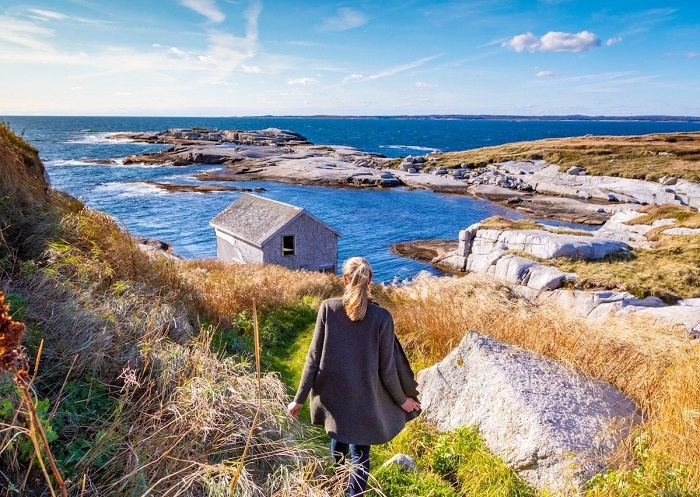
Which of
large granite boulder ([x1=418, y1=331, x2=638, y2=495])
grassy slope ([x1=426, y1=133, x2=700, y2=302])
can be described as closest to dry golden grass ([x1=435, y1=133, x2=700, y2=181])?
grassy slope ([x1=426, y1=133, x2=700, y2=302])

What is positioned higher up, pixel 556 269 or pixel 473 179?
pixel 556 269

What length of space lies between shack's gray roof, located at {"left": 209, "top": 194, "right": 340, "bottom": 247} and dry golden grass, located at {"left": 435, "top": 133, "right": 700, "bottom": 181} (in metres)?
49.8

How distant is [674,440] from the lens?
13.6ft

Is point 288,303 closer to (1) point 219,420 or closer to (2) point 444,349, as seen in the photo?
(2) point 444,349

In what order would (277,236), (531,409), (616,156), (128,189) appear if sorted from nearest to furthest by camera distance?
(531,409), (277,236), (128,189), (616,156)

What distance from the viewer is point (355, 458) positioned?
13.4ft

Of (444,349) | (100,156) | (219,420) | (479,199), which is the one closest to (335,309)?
(219,420)

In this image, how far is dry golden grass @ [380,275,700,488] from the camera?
14.0 feet

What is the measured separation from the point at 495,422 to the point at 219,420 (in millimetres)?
3085

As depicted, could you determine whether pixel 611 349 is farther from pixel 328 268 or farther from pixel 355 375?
pixel 328 268

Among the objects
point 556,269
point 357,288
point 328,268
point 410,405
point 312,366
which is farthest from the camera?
point 328,268

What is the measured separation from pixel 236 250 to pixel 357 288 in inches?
879

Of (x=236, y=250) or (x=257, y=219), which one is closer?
(x=257, y=219)

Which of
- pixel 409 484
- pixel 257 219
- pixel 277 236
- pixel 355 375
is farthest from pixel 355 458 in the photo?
pixel 257 219
